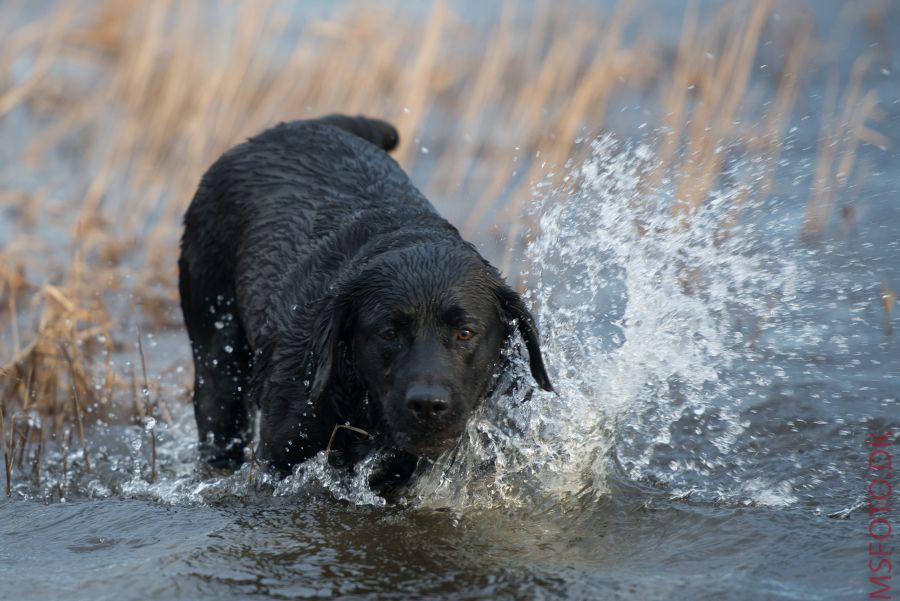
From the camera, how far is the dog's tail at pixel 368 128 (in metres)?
5.49

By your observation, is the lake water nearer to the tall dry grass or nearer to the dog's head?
the dog's head

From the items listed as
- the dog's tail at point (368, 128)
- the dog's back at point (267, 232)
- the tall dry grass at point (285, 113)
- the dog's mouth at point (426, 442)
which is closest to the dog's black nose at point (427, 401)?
the dog's mouth at point (426, 442)

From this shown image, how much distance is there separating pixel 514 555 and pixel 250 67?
265 inches

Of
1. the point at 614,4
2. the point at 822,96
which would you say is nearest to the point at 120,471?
the point at 822,96

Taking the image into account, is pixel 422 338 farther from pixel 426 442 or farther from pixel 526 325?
pixel 526 325

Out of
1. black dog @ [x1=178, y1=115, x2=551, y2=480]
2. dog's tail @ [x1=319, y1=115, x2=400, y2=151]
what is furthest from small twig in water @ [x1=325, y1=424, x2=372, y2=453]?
dog's tail @ [x1=319, y1=115, x2=400, y2=151]

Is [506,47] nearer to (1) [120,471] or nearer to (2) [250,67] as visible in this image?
(2) [250,67]

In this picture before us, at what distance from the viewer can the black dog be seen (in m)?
3.83

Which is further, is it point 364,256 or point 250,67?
point 250,67

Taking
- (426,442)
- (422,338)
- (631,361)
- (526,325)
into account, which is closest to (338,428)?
(426,442)

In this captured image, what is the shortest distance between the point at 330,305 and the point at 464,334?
493 mm

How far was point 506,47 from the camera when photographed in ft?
29.8

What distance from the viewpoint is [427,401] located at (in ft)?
11.8

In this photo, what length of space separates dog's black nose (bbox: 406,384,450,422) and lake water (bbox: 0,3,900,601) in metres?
0.49
